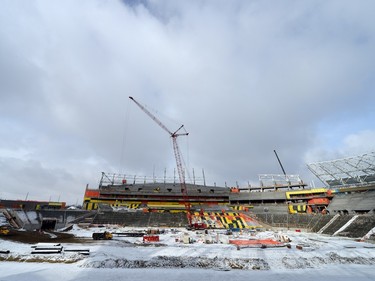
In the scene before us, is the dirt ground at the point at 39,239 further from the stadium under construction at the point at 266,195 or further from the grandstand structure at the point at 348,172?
the grandstand structure at the point at 348,172

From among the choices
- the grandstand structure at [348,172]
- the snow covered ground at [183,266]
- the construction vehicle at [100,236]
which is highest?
the grandstand structure at [348,172]

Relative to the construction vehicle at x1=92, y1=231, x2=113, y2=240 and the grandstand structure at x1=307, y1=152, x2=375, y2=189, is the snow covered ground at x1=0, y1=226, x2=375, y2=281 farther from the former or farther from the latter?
the grandstand structure at x1=307, y1=152, x2=375, y2=189

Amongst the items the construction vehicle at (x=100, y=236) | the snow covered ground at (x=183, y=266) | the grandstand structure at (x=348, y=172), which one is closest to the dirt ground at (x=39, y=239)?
the construction vehicle at (x=100, y=236)

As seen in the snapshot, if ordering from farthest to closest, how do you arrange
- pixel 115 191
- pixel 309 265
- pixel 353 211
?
pixel 115 191
pixel 353 211
pixel 309 265

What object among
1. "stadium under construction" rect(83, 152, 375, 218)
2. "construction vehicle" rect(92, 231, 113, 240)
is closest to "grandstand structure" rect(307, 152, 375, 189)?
"stadium under construction" rect(83, 152, 375, 218)

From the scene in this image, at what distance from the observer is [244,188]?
11275 centimetres

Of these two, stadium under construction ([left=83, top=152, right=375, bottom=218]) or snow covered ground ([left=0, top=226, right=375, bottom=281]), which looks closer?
snow covered ground ([left=0, top=226, right=375, bottom=281])

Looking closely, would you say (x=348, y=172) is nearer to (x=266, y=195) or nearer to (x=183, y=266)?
(x=266, y=195)

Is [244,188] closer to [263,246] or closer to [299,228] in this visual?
[299,228]

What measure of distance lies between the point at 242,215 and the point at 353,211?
32454mm

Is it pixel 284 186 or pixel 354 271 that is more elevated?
pixel 284 186

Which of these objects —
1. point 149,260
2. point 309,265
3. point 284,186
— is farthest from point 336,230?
point 284,186

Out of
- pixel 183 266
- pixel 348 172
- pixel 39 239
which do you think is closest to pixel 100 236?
pixel 39 239

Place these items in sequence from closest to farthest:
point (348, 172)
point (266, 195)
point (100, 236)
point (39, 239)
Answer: point (39, 239)
point (100, 236)
point (348, 172)
point (266, 195)
